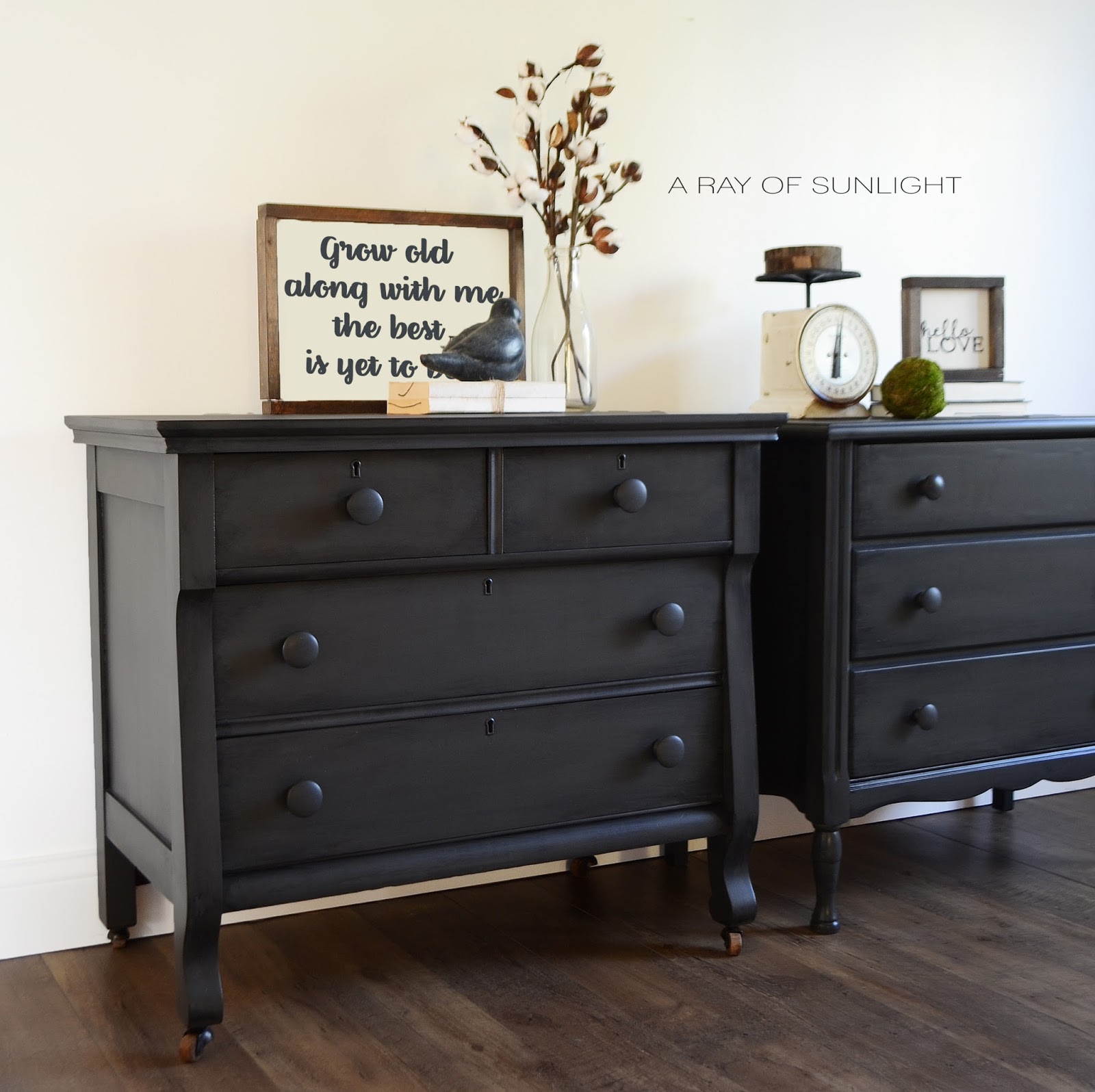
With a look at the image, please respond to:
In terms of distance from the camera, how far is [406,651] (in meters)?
1.72

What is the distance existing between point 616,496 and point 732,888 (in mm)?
652

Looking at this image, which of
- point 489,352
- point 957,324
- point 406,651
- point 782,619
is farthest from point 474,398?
point 957,324

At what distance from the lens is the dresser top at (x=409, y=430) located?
5.11ft

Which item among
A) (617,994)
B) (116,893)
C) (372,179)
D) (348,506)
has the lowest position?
(617,994)

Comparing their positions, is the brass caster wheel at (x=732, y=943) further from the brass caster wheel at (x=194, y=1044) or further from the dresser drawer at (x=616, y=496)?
the brass caster wheel at (x=194, y=1044)

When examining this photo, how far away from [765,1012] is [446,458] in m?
0.87

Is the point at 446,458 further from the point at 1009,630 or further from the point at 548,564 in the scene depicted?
the point at 1009,630

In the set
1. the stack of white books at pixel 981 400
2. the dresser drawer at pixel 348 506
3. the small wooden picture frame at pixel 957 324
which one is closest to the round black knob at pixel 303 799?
the dresser drawer at pixel 348 506

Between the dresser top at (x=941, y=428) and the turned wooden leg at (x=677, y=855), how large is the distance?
31.9 inches

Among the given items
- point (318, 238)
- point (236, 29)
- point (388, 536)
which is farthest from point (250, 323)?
point (388, 536)

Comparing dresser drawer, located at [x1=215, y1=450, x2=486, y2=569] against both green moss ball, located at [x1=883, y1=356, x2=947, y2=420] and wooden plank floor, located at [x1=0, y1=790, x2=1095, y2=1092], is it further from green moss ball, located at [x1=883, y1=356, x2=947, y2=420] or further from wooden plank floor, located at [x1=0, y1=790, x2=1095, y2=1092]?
green moss ball, located at [x1=883, y1=356, x2=947, y2=420]

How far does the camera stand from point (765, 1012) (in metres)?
1.78

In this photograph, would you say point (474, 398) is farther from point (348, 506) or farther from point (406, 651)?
point (406, 651)

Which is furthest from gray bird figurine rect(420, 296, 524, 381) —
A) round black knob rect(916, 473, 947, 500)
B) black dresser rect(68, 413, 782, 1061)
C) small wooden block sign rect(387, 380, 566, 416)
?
round black knob rect(916, 473, 947, 500)
